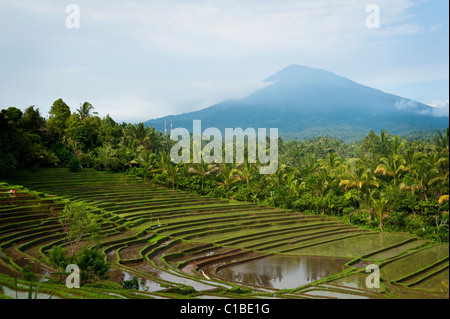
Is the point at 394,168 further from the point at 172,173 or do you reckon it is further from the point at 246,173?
the point at 172,173

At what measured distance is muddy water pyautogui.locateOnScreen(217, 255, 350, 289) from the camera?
10.4 m

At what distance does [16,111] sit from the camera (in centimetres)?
2606

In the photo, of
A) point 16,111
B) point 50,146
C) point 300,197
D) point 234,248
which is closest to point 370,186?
point 300,197

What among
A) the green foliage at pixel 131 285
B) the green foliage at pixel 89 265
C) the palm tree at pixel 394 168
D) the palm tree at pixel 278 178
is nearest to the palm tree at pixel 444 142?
the green foliage at pixel 131 285

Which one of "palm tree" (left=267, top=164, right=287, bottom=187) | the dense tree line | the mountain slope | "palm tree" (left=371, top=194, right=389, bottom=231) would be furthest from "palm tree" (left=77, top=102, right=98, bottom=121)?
the mountain slope

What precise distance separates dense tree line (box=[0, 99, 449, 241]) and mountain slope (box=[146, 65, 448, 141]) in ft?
185

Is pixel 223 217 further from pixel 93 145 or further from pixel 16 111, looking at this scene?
pixel 16 111

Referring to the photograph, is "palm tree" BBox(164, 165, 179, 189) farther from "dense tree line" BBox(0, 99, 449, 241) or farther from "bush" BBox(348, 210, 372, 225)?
"bush" BBox(348, 210, 372, 225)

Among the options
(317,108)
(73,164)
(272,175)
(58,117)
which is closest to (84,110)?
(58,117)

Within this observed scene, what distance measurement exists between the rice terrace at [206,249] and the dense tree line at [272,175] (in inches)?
40.8

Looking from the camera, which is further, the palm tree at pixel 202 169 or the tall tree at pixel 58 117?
the tall tree at pixel 58 117

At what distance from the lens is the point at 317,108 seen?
91.8 metres

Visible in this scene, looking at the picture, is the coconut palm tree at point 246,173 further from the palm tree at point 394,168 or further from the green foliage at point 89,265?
the green foliage at point 89,265

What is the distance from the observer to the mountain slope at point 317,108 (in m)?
85.4
